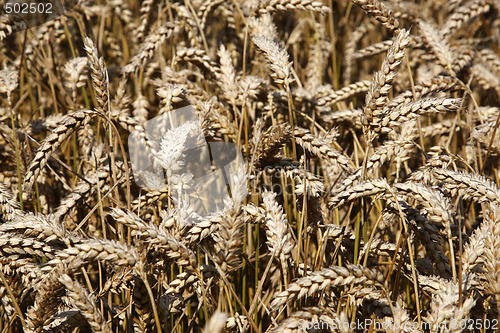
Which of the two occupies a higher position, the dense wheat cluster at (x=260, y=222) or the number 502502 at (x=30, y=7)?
the number 502502 at (x=30, y=7)

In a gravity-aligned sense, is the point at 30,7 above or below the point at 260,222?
above

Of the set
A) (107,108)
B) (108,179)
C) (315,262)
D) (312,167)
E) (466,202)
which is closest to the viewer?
(107,108)

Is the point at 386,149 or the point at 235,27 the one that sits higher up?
the point at 235,27

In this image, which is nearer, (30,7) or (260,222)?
(260,222)

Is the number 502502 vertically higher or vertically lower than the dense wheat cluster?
higher

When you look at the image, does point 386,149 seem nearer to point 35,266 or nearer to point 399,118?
point 399,118

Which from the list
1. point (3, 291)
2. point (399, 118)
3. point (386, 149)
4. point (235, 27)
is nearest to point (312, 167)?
point (386, 149)

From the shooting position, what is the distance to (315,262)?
1.66m

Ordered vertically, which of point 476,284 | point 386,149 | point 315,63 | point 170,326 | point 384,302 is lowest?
point 170,326

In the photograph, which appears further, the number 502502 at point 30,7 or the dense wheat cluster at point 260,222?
the number 502502 at point 30,7

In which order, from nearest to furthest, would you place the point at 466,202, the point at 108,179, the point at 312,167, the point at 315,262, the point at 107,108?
the point at 107,108 < the point at 315,262 < the point at 108,179 < the point at 312,167 < the point at 466,202

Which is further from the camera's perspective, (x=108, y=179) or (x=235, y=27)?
(x=235, y=27)

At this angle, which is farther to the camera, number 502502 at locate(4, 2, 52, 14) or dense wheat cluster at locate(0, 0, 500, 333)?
number 502502 at locate(4, 2, 52, 14)

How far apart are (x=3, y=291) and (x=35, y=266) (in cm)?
21
